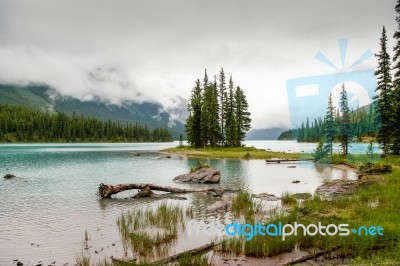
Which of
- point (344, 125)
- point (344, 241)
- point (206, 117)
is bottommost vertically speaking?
point (344, 241)

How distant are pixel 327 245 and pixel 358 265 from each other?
2.25 m

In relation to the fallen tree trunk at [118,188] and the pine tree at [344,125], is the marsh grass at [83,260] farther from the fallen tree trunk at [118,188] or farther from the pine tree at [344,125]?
the pine tree at [344,125]

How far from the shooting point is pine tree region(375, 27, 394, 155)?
52.6 m

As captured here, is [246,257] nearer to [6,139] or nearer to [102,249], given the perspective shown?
[102,249]

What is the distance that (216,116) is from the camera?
288ft

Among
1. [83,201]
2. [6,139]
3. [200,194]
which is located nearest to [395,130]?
[200,194]

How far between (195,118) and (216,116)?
24.4ft

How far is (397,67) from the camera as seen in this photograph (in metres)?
45.0

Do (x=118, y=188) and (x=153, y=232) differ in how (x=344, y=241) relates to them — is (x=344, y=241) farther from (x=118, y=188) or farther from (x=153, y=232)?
(x=118, y=188)

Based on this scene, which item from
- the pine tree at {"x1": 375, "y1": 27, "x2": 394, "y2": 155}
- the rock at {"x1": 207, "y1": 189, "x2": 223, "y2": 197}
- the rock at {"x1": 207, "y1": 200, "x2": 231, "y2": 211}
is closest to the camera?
the rock at {"x1": 207, "y1": 200, "x2": 231, "y2": 211}

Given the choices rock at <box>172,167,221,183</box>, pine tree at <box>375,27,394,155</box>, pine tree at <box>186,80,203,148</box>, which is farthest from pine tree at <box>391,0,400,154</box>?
pine tree at <box>186,80,203,148</box>

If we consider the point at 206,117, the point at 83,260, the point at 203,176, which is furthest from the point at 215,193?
the point at 206,117

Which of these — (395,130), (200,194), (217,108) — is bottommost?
(200,194)

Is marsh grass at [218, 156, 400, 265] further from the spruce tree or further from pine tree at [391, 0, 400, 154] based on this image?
the spruce tree
